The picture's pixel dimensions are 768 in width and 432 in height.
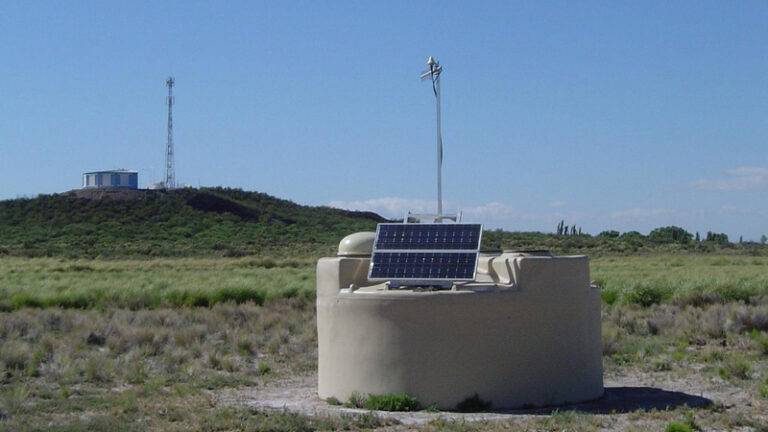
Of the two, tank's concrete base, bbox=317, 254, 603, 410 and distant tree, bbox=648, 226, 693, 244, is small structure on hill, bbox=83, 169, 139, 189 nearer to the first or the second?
distant tree, bbox=648, 226, 693, 244

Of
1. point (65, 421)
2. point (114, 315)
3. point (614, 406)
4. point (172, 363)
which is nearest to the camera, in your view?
point (65, 421)

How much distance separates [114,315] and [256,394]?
11.7 m

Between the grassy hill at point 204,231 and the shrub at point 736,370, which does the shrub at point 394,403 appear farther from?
the grassy hill at point 204,231

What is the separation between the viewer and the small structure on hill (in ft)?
322

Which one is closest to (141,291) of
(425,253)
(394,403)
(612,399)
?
(425,253)

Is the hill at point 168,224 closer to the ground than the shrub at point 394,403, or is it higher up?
higher up

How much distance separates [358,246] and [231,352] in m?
6.86

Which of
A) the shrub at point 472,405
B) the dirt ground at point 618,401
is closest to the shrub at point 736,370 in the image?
the dirt ground at point 618,401

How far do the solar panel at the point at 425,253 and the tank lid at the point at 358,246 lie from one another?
38 centimetres

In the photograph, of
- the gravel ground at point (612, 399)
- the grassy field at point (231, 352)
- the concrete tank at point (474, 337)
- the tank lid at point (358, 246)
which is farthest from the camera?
the tank lid at point (358, 246)

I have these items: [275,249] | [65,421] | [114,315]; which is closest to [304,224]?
[275,249]

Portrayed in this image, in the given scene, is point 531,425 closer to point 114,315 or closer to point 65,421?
point 65,421

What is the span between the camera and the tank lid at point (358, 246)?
1455 centimetres

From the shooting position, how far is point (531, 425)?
1176cm
